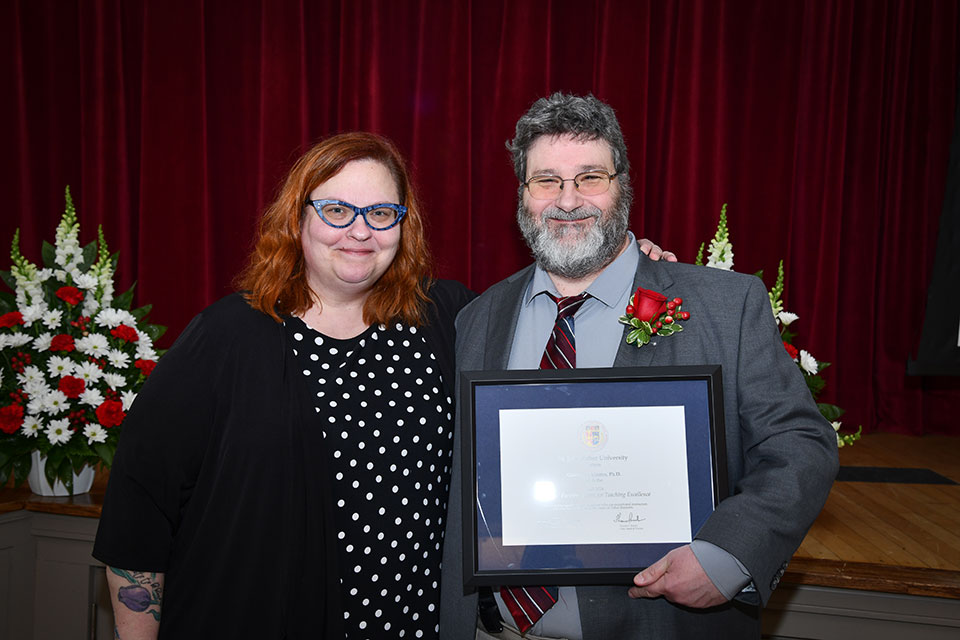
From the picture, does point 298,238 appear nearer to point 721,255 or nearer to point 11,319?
point 11,319

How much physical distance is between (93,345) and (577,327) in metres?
1.79

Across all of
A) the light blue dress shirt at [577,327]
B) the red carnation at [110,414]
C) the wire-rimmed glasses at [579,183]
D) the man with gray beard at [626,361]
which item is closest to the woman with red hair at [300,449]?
the man with gray beard at [626,361]

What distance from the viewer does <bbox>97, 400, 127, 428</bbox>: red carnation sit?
2537mm

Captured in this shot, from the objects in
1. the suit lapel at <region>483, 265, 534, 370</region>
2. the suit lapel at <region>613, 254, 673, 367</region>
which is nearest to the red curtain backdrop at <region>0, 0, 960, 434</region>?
the suit lapel at <region>483, 265, 534, 370</region>

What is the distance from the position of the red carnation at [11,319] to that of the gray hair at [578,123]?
188 cm

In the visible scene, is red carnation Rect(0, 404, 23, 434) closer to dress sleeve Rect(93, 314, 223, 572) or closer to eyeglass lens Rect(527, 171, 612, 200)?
dress sleeve Rect(93, 314, 223, 572)

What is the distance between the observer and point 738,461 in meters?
1.65

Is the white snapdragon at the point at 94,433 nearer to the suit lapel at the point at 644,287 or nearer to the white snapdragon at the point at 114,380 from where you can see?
the white snapdragon at the point at 114,380

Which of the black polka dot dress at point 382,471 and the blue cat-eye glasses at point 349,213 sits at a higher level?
the blue cat-eye glasses at point 349,213

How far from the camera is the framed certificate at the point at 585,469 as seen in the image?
4.95 ft

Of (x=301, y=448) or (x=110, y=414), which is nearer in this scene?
(x=301, y=448)

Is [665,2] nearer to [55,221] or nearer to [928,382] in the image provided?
[928,382]

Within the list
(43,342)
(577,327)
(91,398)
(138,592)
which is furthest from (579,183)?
(43,342)

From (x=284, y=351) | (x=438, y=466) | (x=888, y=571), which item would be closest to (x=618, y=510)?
(x=438, y=466)
